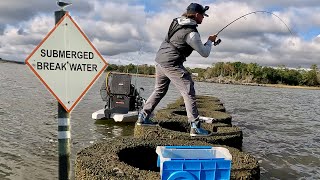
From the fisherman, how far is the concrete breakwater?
0.61 metres

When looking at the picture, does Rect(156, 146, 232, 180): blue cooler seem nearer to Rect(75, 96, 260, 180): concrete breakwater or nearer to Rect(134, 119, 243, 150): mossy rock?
Rect(75, 96, 260, 180): concrete breakwater

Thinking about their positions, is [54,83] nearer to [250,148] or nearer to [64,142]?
[64,142]

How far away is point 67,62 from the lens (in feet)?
13.3

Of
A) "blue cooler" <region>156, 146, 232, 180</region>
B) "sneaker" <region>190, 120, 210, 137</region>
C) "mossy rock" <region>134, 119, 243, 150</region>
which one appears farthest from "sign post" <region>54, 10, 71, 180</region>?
"sneaker" <region>190, 120, 210, 137</region>

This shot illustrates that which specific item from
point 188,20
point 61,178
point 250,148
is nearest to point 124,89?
point 250,148

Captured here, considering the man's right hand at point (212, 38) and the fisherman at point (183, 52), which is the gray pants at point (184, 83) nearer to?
the fisherman at point (183, 52)

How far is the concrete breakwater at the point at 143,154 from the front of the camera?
4309 mm

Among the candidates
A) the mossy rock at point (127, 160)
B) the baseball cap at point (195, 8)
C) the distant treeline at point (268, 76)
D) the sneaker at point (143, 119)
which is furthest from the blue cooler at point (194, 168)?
the distant treeline at point (268, 76)

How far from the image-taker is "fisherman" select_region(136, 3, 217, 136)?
21.6 feet

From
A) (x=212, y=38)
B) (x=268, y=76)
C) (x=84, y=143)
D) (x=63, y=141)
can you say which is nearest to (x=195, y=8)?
(x=212, y=38)

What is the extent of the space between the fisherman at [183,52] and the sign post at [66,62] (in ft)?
8.94

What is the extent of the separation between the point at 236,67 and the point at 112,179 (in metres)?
173

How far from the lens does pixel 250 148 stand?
11.1 meters

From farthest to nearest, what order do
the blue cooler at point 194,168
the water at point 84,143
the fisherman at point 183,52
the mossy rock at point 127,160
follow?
the water at point 84,143, the fisherman at point 183,52, the mossy rock at point 127,160, the blue cooler at point 194,168
